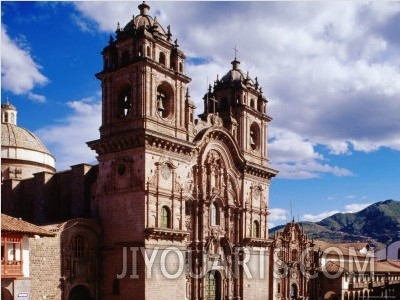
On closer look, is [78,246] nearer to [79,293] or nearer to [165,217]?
[79,293]

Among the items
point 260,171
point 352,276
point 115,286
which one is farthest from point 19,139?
point 352,276

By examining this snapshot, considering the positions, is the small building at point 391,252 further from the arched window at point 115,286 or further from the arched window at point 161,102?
the arched window at point 115,286

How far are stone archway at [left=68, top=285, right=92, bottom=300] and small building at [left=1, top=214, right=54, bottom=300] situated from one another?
4369mm

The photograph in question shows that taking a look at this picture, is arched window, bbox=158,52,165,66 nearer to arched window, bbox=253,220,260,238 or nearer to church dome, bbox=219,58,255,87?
church dome, bbox=219,58,255,87

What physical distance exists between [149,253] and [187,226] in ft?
17.9

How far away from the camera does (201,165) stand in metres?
41.2

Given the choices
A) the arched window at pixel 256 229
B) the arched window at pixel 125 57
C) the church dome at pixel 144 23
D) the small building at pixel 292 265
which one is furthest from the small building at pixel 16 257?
the small building at pixel 292 265

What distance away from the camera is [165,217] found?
37.1 meters

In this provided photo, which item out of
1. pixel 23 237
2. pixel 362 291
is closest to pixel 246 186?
pixel 23 237

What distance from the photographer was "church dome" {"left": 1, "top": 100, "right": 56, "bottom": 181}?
159 feet

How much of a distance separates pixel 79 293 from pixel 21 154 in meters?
18.6

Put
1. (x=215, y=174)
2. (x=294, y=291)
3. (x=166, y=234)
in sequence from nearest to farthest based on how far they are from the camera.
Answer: (x=166, y=234) < (x=215, y=174) < (x=294, y=291)

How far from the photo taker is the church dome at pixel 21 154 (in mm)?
48594

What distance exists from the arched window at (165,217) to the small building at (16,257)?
8406 mm
